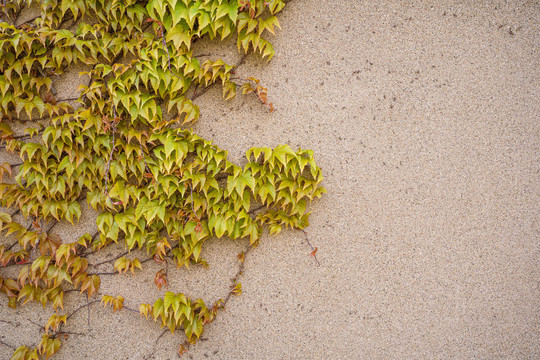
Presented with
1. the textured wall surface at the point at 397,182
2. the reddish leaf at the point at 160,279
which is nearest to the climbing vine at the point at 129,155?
the reddish leaf at the point at 160,279

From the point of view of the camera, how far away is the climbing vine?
1859 mm

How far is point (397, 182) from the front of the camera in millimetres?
1981

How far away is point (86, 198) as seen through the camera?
2.07 m

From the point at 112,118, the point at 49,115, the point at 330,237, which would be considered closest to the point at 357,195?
the point at 330,237

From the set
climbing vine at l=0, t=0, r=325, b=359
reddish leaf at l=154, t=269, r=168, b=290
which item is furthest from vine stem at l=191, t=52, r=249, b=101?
reddish leaf at l=154, t=269, r=168, b=290

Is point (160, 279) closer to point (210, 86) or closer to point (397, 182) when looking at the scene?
point (210, 86)

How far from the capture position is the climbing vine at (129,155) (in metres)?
1.86

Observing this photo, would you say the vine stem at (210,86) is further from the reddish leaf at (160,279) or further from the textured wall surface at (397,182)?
the reddish leaf at (160,279)

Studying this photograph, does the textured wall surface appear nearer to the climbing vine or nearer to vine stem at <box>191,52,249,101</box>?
vine stem at <box>191,52,249,101</box>

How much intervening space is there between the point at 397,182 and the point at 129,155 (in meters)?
1.80

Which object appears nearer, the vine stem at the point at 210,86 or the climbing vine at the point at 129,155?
the climbing vine at the point at 129,155

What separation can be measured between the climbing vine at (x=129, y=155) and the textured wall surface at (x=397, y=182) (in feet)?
0.50

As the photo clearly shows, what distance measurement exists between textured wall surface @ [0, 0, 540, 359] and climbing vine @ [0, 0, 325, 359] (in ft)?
0.50

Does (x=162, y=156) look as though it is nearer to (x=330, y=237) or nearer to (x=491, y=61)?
(x=330, y=237)
